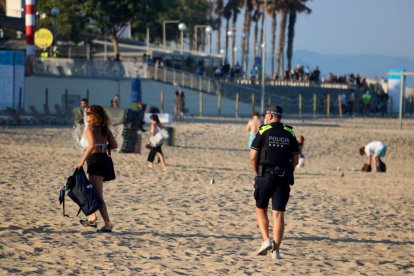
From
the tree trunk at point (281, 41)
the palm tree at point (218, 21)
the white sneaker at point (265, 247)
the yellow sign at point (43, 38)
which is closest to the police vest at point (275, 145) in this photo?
the white sneaker at point (265, 247)

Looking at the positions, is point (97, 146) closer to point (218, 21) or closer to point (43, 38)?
point (43, 38)

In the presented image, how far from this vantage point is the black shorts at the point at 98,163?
35.5 ft

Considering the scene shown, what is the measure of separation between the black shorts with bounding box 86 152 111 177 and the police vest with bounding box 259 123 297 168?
7.15ft

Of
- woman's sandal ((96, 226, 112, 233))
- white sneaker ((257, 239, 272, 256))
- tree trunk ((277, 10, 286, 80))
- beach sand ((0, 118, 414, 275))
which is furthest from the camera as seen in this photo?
tree trunk ((277, 10, 286, 80))

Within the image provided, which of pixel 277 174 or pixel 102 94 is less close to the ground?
pixel 102 94

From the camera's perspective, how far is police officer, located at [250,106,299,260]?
31.1 ft

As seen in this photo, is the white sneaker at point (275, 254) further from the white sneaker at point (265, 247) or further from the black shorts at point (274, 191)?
the black shorts at point (274, 191)

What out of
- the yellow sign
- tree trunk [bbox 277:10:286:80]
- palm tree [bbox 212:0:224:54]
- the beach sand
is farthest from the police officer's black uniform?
palm tree [bbox 212:0:224:54]

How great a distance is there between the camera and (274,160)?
9469mm

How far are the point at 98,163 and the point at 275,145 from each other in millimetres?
2367

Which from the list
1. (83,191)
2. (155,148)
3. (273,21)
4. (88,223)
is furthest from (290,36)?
(83,191)

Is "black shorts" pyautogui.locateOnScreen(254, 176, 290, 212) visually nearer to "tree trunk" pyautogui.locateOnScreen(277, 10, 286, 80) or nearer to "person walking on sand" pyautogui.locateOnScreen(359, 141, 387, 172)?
"person walking on sand" pyautogui.locateOnScreen(359, 141, 387, 172)

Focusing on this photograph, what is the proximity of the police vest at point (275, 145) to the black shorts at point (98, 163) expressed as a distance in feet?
7.15

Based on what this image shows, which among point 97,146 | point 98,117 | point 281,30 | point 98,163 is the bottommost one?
point 98,163
